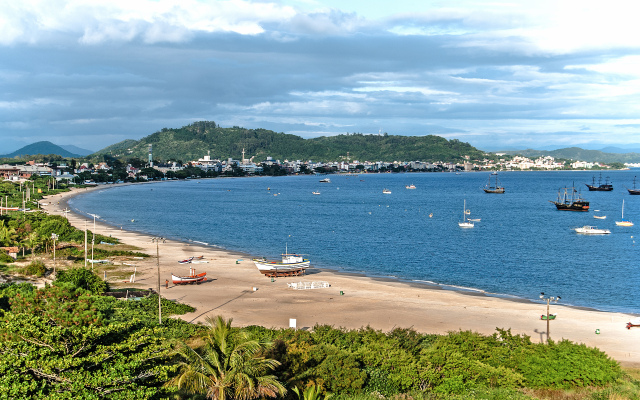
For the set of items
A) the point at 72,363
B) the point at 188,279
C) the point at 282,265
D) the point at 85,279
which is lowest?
the point at 188,279

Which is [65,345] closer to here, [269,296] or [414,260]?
[269,296]

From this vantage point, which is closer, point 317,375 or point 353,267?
point 317,375

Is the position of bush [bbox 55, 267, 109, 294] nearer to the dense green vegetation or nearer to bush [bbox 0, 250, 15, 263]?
the dense green vegetation

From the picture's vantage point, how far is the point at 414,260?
58156mm

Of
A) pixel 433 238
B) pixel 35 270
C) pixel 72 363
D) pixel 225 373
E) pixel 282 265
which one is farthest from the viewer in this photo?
pixel 433 238

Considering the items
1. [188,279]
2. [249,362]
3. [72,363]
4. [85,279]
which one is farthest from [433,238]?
[72,363]

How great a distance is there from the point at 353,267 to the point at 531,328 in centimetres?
2443

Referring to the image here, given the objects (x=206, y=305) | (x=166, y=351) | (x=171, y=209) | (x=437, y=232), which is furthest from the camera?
(x=171, y=209)

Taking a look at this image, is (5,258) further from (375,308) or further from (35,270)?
(375,308)

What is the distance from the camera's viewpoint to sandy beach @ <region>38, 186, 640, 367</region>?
105 ft

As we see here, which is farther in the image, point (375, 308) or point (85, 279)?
point (375, 308)

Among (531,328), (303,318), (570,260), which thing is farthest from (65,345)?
(570,260)

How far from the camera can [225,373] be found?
51.6 feet

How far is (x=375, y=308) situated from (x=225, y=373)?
21986mm
